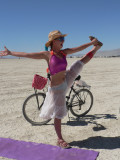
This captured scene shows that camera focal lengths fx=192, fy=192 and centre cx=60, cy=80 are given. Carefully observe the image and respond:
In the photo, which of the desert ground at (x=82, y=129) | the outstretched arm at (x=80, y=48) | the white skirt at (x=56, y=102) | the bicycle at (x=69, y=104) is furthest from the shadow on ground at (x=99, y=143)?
the outstretched arm at (x=80, y=48)

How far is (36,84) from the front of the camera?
441 cm

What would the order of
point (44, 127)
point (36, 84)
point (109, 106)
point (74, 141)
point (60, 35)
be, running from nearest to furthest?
point (60, 35) → point (74, 141) → point (36, 84) → point (44, 127) → point (109, 106)

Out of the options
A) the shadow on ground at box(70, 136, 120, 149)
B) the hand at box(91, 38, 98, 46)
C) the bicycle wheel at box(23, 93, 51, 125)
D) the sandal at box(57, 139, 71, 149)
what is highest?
the hand at box(91, 38, 98, 46)

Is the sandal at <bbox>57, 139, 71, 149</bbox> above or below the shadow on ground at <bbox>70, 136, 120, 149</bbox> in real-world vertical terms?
above

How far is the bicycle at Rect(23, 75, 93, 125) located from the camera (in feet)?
15.7

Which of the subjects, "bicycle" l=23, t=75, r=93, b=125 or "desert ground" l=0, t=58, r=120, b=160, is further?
"bicycle" l=23, t=75, r=93, b=125

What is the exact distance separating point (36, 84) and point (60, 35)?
4.77ft

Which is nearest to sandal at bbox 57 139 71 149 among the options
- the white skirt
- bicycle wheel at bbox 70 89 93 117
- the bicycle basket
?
the white skirt

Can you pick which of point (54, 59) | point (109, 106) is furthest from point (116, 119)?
point (54, 59)

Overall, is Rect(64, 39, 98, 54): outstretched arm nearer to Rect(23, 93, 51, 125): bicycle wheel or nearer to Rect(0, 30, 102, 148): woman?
Rect(0, 30, 102, 148): woman

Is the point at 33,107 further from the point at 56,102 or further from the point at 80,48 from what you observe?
the point at 80,48

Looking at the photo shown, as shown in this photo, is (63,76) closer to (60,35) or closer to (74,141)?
(60,35)

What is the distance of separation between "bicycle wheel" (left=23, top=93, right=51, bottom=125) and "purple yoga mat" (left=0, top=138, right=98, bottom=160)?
0.98 metres

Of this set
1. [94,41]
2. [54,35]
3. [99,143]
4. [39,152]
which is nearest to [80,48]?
[94,41]
